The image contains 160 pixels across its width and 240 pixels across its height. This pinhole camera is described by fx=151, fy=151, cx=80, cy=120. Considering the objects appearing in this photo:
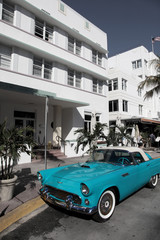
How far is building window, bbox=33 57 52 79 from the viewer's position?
1084 centimetres

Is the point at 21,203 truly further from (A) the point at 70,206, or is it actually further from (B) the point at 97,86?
(B) the point at 97,86

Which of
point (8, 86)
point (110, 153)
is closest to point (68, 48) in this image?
point (8, 86)

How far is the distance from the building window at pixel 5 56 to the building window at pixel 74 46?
527 centimetres

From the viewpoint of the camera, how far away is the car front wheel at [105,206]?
297cm

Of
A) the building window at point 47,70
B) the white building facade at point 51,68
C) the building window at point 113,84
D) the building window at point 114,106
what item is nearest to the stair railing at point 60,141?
the white building facade at point 51,68

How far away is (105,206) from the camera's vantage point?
316cm

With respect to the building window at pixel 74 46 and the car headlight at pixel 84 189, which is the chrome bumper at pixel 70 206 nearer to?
the car headlight at pixel 84 189

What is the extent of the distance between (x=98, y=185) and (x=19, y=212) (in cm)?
199

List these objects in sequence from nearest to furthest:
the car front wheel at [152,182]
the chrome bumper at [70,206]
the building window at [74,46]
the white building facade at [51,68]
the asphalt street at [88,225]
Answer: the asphalt street at [88,225]
the chrome bumper at [70,206]
the car front wheel at [152,182]
the white building facade at [51,68]
the building window at [74,46]

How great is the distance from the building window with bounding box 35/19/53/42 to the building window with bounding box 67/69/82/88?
2.94 meters

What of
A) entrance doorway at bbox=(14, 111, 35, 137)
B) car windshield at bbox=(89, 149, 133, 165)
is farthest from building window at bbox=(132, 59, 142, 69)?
car windshield at bbox=(89, 149, 133, 165)

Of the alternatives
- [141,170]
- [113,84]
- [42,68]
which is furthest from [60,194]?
[113,84]

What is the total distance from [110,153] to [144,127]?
17.4 metres

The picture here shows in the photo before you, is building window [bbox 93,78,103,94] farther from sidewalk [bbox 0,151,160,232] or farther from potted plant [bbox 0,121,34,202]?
potted plant [bbox 0,121,34,202]
